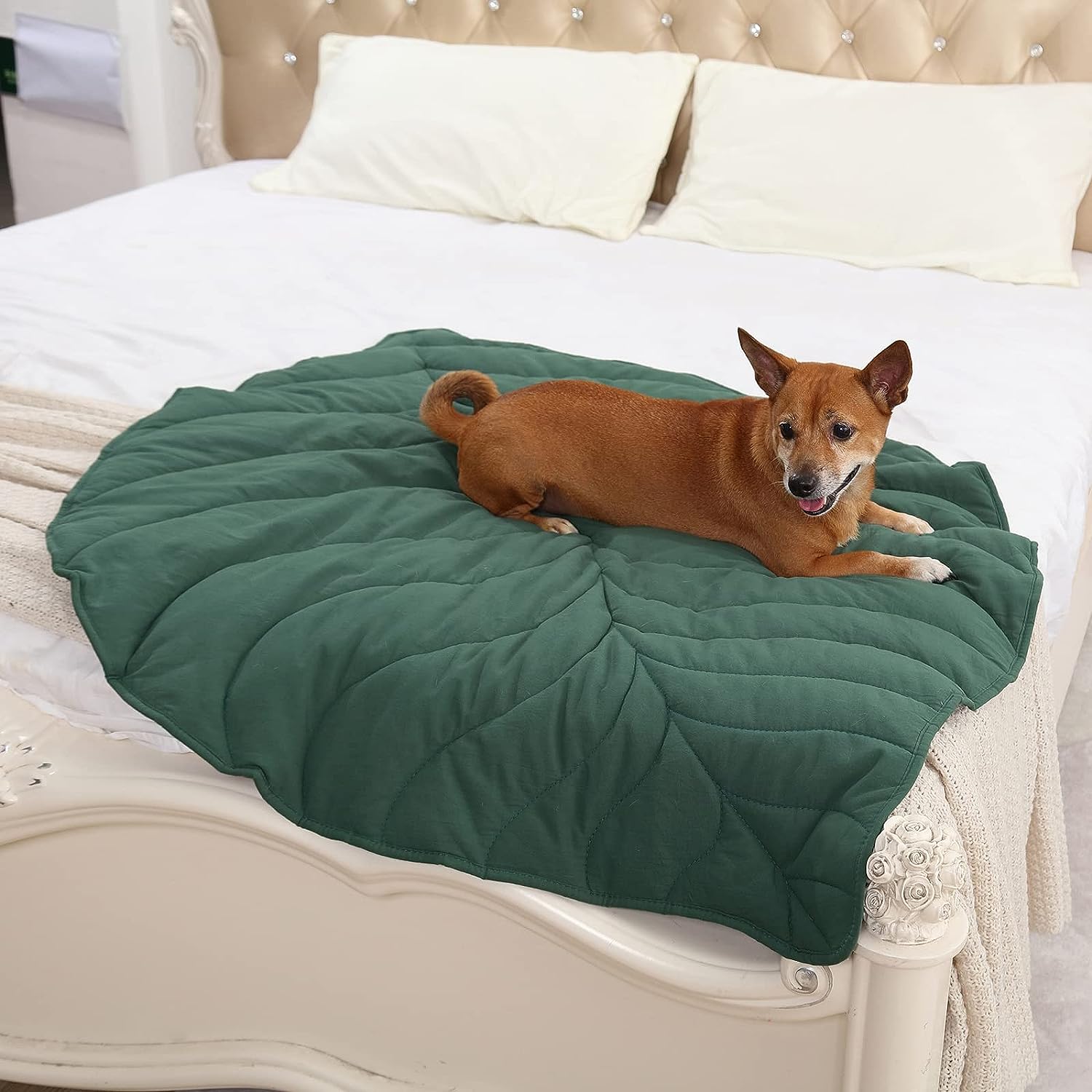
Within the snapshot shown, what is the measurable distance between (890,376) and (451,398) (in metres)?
0.54

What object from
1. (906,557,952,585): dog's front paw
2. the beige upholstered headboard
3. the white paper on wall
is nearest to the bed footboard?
(906,557,952,585): dog's front paw

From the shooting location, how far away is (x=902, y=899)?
0.90 metres

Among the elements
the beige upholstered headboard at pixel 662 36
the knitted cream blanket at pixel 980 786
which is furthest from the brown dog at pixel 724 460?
the beige upholstered headboard at pixel 662 36

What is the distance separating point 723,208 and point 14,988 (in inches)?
72.2

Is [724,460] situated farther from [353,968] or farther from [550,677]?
[353,968]

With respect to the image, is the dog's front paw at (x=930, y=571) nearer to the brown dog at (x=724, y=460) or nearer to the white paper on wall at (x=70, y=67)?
the brown dog at (x=724, y=460)

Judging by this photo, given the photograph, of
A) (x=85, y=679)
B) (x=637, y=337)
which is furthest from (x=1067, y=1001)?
(x=85, y=679)

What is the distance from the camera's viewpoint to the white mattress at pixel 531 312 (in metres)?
1.70

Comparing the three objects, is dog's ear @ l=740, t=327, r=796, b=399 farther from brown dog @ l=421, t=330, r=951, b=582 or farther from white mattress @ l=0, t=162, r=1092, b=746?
white mattress @ l=0, t=162, r=1092, b=746

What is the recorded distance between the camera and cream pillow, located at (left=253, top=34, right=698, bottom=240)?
2.50m

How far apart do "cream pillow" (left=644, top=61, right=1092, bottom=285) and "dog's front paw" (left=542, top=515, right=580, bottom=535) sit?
1.18 meters

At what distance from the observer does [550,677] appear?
1.05 metres

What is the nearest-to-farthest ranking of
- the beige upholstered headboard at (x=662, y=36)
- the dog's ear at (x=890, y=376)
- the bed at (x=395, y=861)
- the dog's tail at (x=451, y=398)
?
the bed at (x=395, y=861) → the dog's ear at (x=890, y=376) → the dog's tail at (x=451, y=398) → the beige upholstered headboard at (x=662, y=36)

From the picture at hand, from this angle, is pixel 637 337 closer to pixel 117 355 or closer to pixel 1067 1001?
pixel 117 355
